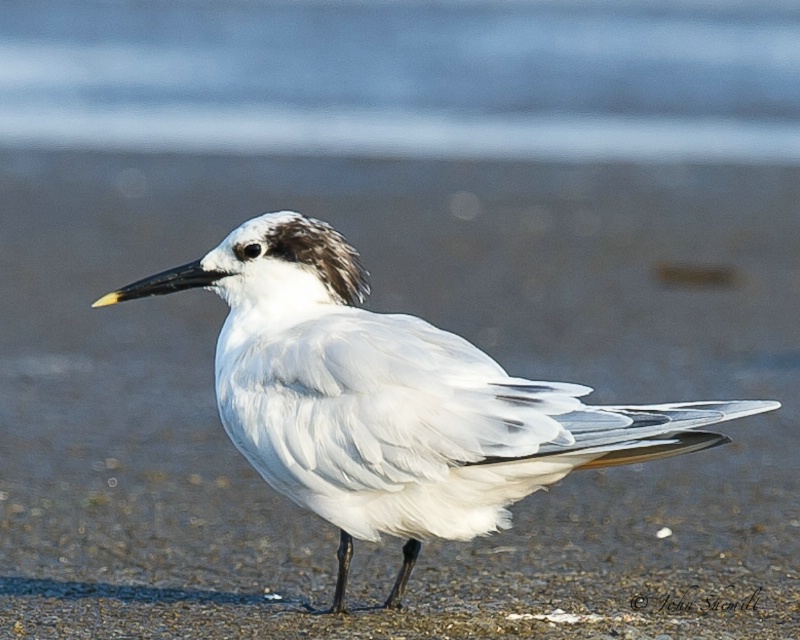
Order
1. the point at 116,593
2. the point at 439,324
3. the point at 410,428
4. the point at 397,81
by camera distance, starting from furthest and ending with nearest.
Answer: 1. the point at 397,81
2. the point at 439,324
3. the point at 116,593
4. the point at 410,428

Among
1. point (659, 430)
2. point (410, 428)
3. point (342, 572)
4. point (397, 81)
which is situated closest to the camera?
point (659, 430)

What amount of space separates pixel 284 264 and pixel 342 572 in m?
0.92

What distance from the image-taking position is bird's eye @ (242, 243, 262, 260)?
4.54 m

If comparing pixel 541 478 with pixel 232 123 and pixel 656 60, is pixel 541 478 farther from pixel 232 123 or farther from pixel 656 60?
pixel 656 60

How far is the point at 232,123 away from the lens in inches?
564

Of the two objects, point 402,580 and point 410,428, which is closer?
point 410,428

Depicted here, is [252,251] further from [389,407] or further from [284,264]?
[389,407]

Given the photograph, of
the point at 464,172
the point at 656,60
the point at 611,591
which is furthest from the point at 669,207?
the point at 656,60

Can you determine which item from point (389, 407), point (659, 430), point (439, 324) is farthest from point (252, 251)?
point (439, 324)

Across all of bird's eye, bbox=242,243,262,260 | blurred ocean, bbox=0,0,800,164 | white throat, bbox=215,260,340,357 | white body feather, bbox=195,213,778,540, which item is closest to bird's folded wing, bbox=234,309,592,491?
white body feather, bbox=195,213,778,540

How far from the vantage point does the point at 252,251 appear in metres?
4.55

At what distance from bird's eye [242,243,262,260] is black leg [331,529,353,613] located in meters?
0.86

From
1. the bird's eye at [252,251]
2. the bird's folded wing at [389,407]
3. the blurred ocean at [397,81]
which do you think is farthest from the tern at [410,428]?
the blurred ocean at [397,81]

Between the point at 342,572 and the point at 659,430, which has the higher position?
the point at 659,430
